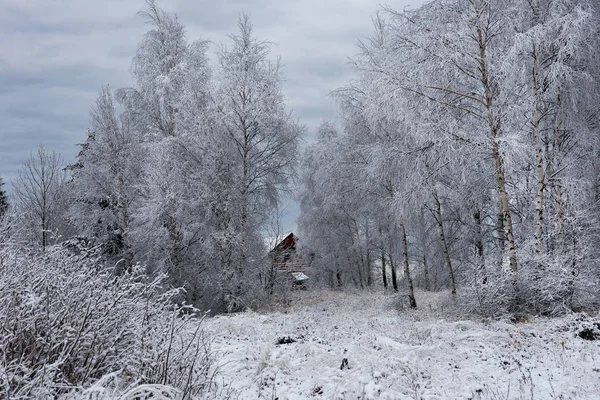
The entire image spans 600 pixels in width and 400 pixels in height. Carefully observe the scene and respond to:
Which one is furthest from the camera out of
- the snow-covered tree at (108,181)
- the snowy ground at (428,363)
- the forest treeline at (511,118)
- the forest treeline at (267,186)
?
the snow-covered tree at (108,181)

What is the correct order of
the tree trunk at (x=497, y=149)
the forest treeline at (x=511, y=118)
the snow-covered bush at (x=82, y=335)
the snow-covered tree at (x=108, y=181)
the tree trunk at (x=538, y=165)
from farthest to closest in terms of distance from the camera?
the snow-covered tree at (x=108, y=181) → the tree trunk at (x=497, y=149) → the tree trunk at (x=538, y=165) → the forest treeline at (x=511, y=118) → the snow-covered bush at (x=82, y=335)

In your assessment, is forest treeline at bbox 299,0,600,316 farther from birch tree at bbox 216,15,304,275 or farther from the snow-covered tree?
the snow-covered tree

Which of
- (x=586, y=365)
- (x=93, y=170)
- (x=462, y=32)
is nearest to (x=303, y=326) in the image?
(x=586, y=365)

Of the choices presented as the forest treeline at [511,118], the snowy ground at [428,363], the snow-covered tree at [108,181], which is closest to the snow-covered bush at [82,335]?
the snowy ground at [428,363]

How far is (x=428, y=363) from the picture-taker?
554cm

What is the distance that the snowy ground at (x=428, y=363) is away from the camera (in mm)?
4648

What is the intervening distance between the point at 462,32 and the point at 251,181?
8486 millimetres

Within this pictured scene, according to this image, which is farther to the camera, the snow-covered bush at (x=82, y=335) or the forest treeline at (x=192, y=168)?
the forest treeline at (x=192, y=168)

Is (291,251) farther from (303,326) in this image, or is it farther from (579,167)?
(579,167)

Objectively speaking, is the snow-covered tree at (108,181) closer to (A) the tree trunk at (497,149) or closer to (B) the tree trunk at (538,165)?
(A) the tree trunk at (497,149)

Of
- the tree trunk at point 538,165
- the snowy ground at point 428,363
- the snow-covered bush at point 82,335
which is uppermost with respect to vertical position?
the tree trunk at point 538,165

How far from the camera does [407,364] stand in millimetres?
5375

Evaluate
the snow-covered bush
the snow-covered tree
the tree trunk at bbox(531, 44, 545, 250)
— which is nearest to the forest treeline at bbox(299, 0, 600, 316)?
the tree trunk at bbox(531, 44, 545, 250)

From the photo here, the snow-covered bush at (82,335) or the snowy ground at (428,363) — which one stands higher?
the snow-covered bush at (82,335)
